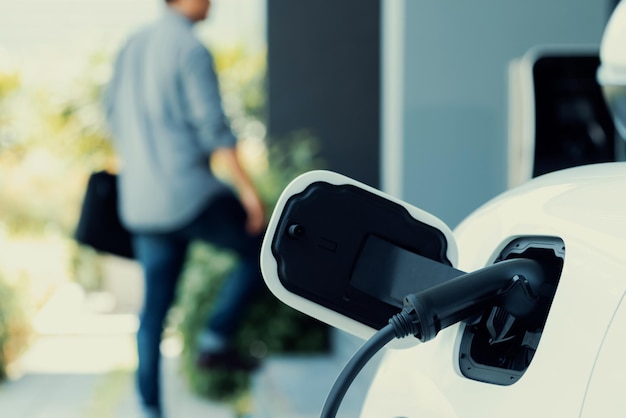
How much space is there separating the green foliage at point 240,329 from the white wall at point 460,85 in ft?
3.40

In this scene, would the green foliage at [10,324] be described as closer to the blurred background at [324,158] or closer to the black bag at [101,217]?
the blurred background at [324,158]

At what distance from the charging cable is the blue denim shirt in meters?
2.71

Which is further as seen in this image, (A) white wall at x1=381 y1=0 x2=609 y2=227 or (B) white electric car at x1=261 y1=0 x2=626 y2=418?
(A) white wall at x1=381 y1=0 x2=609 y2=227

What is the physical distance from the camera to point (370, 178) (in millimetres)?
6449

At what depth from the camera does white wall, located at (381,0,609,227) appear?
379 centimetres

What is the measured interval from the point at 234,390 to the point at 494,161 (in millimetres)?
1560

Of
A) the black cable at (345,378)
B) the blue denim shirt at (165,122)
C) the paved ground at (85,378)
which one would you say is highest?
the black cable at (345,378)

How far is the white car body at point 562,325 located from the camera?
72cm

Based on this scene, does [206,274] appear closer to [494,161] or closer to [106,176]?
[106,176]

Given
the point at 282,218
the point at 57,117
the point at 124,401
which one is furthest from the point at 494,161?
the point at 57,117

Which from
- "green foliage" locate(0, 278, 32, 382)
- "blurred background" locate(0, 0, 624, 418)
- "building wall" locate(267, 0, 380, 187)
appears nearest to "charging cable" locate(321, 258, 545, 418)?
"blurred background" locate(0, 0, 624, 418)

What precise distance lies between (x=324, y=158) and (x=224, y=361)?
2343 mm

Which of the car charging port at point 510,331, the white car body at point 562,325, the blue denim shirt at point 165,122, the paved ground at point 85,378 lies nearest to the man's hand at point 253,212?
the blue denim shirt at point 165,122

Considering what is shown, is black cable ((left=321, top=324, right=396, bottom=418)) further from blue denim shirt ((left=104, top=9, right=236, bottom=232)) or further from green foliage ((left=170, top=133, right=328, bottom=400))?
green foliage ((left=170, top=133, right=328, bottom=400))
